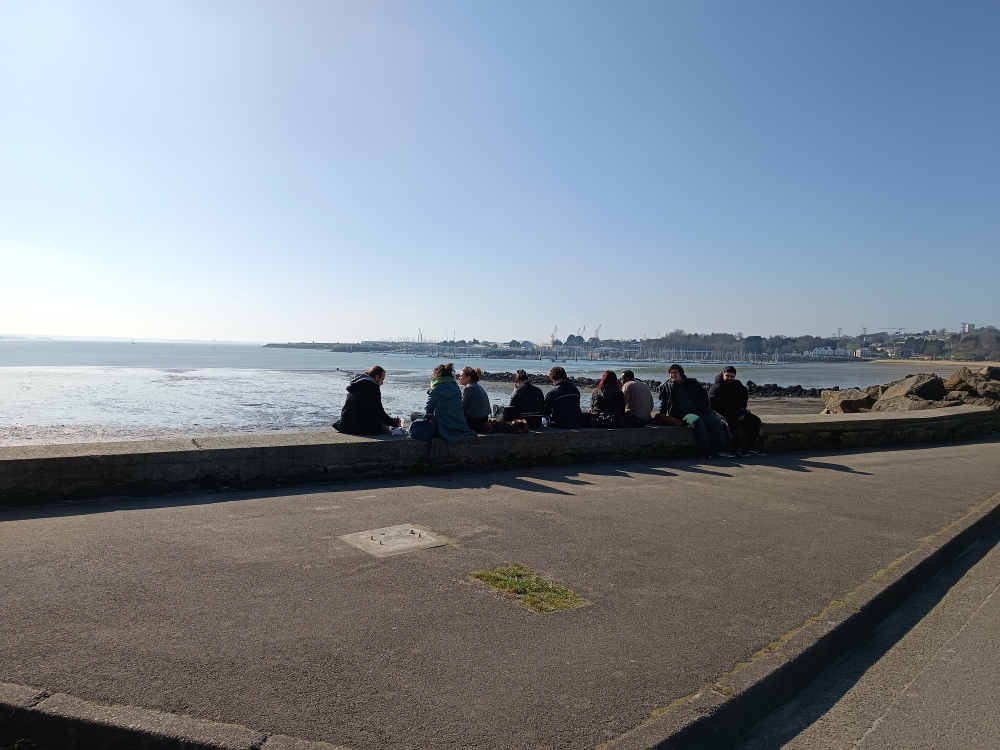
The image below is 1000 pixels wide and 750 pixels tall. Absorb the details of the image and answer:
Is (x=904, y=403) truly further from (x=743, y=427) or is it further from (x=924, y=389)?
(x=743, y=427)

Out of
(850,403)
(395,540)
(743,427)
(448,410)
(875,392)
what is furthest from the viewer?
(875,392)

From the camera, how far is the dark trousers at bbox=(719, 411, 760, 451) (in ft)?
35.8

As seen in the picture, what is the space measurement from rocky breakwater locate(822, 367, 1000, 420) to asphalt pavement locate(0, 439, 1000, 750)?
39.5ft

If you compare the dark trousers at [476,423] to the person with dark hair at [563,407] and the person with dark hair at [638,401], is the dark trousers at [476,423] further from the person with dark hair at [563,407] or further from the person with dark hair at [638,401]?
the person with dark hair at [638,401]

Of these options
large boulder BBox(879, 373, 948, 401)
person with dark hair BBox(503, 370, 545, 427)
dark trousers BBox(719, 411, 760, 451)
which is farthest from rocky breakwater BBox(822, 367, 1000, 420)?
person with dark hair BBox(503, 370, 545, 427)

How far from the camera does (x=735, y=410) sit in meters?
10.9

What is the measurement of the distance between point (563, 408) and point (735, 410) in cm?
308

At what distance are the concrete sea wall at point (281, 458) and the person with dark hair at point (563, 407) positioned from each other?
1.83ft

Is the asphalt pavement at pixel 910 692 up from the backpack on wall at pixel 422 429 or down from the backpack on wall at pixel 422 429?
down

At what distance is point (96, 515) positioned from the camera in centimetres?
571

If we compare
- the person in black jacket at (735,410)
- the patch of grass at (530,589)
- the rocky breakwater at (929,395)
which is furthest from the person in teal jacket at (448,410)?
the rocky breakwater at (929,395)

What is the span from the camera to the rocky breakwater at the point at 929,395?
17.8m

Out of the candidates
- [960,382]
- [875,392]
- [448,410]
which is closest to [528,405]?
[448,410]

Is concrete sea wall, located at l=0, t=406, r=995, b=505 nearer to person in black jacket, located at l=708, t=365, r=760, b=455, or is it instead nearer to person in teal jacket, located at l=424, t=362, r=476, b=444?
person in teal jacket, located at l=424, t=362, r=476, b=444
